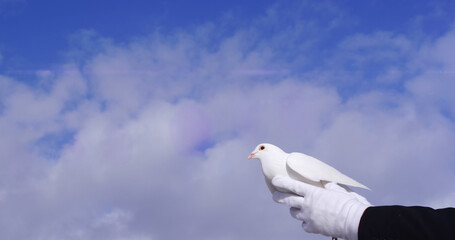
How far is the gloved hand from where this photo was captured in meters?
4.00

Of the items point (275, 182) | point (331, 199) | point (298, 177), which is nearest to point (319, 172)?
point (298, 177)

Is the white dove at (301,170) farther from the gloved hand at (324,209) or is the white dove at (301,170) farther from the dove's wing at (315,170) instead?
the gloved hand at (324,209)

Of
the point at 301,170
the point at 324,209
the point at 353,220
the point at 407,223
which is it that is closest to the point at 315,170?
the point at 301,170

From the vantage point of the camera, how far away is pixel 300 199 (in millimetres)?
4852

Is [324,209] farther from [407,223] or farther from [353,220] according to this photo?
[407,223]

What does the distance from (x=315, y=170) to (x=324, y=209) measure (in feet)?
5.13

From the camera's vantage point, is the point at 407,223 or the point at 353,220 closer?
the point at 407,223

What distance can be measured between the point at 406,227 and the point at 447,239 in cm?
34

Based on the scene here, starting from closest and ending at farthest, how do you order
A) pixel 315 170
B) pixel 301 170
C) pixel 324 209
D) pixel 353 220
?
pixel 353 220 < pixel 324 209 < pixel 301 170 < pixel 315 170

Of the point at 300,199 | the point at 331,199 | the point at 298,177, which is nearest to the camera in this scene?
the point at 331,199

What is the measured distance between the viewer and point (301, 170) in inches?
226

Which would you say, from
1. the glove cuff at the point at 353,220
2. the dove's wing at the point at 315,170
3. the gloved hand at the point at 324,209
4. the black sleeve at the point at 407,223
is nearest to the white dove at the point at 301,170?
the dove's wing at the point at 315,170

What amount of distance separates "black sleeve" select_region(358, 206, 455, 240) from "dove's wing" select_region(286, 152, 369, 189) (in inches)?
79.0

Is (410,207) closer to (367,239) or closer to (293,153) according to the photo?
(367,239)
